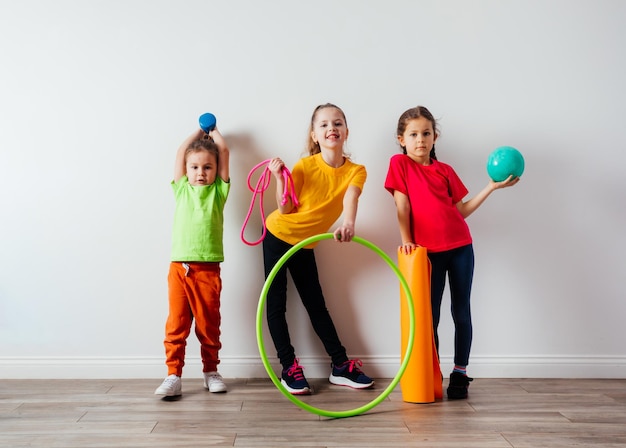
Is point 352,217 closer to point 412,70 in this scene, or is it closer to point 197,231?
point 197,231

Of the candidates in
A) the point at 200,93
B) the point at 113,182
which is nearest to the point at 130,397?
the point at 113,182

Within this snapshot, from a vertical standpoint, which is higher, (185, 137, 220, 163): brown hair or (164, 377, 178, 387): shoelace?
(185, 137, 220, 163): brown hair

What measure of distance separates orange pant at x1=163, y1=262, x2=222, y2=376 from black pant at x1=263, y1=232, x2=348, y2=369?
0.22 metres

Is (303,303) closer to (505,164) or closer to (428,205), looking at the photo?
(428,205)

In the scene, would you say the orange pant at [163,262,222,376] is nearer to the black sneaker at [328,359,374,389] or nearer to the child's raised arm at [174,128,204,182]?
the child's raised arm at [174,128,204,182]

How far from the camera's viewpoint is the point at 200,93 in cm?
262

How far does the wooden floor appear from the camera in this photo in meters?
1.78

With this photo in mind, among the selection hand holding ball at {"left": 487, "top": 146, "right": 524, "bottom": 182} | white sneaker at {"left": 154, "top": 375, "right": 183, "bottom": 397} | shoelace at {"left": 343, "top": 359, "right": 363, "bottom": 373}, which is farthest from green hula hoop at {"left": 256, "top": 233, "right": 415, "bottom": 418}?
hand holding ball at {"left": 487, "top": 146, "right": 524, "bottom": 182}

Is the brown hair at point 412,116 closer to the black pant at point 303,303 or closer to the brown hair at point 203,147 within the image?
the black pant at point 303,303

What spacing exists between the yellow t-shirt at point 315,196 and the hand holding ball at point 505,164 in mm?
501

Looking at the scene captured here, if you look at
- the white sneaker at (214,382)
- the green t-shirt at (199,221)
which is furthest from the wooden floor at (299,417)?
the green t-shirt at (199,221)

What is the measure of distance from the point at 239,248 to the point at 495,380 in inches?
48.9

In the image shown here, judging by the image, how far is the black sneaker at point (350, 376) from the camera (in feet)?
7.92

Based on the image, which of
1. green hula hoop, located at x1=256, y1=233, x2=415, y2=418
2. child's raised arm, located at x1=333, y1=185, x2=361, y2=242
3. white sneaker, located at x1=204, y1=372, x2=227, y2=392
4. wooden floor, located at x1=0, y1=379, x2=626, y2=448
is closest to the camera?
wooden floor, located at x1=0, y1=379, x2=626, y2=448
